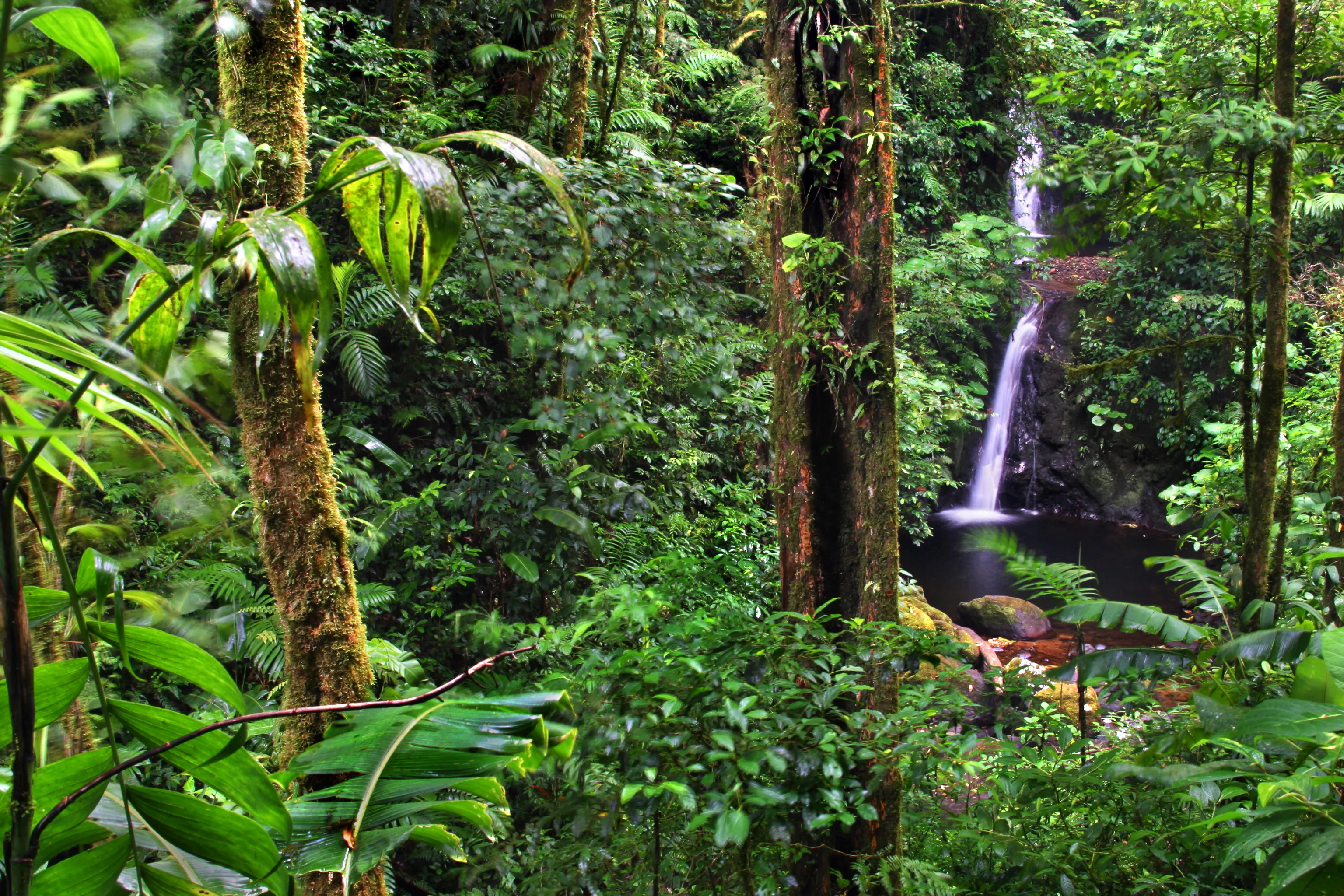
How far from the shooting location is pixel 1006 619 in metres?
7.48

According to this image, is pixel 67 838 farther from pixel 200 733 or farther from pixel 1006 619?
pixel 1006 619

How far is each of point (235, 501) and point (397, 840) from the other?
2.20 m

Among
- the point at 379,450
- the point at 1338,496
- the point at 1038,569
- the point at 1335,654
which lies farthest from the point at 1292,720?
the point at 379,450

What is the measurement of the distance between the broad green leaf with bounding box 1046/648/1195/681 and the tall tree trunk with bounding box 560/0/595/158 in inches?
163

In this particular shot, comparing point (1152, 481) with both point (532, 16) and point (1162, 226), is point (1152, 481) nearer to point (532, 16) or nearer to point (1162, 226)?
point (1162, 226)

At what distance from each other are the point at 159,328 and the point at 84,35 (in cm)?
33

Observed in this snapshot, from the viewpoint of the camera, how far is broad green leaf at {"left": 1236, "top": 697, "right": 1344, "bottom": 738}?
115 cm

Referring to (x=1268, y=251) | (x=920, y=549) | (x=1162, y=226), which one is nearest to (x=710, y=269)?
(x=1162, y=226)

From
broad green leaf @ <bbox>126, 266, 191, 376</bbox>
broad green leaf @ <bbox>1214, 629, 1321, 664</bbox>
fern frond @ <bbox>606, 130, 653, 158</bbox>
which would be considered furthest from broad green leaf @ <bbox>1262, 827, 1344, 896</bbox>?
fern frond @ <bbox>606, 130, 653, 158</bbox>

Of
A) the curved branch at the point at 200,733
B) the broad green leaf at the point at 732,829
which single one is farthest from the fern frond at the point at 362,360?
the curved branch at the point at 200,733

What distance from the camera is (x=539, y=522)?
4.19m

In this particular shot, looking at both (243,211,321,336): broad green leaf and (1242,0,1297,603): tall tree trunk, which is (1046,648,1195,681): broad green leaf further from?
(243,211,321,336): broad green leaf

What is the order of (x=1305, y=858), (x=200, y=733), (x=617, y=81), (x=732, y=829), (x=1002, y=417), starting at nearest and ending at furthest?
(x=200, y=733) → (x=1305, y=858) → (x=732, y=829) → (x=617, y=81) → (x=1002, y=417)

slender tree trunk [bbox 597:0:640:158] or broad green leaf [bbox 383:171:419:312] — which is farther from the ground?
slender tree trunk [bbox 597:0:640:158]
